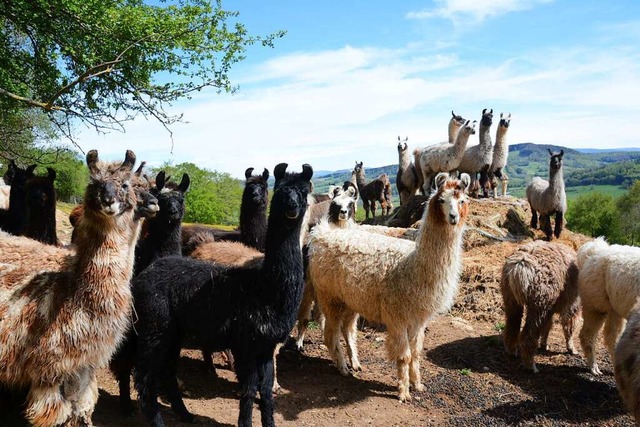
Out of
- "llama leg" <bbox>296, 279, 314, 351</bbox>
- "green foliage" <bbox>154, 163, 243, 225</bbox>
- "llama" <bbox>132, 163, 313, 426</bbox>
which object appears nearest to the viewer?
"llama" <bbox>132, 163, 313, 426</bbox>

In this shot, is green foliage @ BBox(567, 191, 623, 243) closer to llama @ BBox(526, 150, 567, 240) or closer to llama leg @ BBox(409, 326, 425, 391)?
llama @ BBox(526, 150, 567, 240)

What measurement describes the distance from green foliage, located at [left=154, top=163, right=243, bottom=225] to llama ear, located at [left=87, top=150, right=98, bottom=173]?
117 feet

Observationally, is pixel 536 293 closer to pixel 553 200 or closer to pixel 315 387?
pixel 315 387

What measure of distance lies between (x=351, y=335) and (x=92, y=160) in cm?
471

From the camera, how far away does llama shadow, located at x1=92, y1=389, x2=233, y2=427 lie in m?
4.89

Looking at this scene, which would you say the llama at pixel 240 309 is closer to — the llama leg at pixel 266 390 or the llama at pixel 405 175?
the llama leg at pixel 266 390

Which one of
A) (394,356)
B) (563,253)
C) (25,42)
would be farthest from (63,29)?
(563,253)

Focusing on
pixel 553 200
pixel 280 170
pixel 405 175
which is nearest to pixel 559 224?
pixel 553 200

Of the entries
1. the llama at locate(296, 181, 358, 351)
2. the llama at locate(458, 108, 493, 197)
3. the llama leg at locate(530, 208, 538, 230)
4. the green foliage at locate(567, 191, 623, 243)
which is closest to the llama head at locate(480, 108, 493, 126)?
the llama at locate(458, 108, 493, 197)

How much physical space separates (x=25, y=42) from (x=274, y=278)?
26.1 ft

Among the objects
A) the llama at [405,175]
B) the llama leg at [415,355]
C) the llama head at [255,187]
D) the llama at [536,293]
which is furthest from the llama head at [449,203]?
the llama at [405,175]

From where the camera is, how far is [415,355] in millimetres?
→ 6523

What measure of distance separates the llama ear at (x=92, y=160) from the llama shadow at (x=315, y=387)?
138 inches

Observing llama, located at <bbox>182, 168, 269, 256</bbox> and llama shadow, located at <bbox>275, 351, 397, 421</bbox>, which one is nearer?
llama shadow, located at <bbox>275, 351, 397, 421</bbox>
